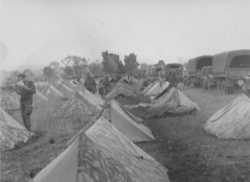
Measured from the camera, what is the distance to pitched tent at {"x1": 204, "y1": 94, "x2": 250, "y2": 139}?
7.74 m

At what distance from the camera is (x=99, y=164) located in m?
3.62

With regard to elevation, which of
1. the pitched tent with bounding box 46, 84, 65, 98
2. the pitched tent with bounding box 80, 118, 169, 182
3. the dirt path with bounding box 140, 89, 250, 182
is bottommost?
the dirt path with bounding box 140, 89, 250, 182

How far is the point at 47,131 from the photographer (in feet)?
33.1

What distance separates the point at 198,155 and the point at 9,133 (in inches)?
207

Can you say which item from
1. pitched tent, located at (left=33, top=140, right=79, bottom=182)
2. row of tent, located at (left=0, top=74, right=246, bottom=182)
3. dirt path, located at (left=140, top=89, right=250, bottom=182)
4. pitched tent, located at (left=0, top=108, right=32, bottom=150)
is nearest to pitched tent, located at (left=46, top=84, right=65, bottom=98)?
pitched tent, located at (left=0, top=108, right=32, bottom=150)

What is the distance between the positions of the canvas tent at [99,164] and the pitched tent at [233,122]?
11.9 feet

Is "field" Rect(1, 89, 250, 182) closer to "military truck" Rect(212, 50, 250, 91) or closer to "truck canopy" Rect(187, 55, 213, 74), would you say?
"military truck" Rect(212, 50, 250, 91)

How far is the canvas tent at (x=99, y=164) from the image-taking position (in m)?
3.47

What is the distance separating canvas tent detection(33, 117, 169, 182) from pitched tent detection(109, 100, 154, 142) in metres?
3.23

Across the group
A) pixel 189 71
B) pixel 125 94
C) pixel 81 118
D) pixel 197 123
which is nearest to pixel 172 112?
pixel 197 123

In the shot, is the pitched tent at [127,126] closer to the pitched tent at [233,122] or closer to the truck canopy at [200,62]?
the pitched tent at [233,122]

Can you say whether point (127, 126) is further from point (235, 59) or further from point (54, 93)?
point (54, 93)

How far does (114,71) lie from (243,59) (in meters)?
23.1

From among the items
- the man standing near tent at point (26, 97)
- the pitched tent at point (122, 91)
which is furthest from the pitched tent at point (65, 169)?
the pitched tent at point (122, 91)
